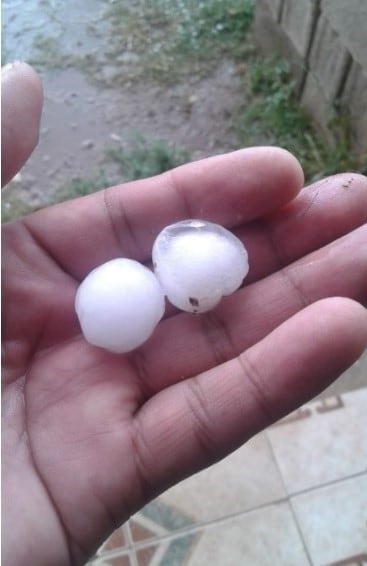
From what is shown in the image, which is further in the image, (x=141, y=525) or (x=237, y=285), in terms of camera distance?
(x=141, y=525)

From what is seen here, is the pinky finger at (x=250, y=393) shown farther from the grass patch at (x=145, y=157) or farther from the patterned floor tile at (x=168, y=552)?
the grass patch at (x=145, y=157)

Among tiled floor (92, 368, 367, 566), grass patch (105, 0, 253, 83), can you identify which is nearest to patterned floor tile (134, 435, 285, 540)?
tiled floor (92, 368, 367, 566)

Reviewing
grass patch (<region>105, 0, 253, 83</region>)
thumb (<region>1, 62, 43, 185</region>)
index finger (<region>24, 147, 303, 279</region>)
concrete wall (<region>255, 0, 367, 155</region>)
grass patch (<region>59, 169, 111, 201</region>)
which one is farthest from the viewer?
grass patch (<region>105, 0, 253, 83</region>)

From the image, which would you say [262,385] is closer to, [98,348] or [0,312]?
[98,348]

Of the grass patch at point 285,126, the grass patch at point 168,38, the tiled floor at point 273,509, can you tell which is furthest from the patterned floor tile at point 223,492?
the grass patch at point 168,38

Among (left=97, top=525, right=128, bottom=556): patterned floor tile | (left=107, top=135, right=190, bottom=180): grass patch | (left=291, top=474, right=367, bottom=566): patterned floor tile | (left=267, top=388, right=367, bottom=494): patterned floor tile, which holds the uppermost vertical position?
(left=107, top=135, right=190, bottom=180): grass patch

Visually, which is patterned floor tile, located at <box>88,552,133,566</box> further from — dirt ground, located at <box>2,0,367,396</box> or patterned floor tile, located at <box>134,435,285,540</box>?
dirt ground, located at <box>2,0,367,396</box>

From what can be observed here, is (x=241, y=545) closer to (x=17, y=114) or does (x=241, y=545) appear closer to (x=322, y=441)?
(x=322, y=441)

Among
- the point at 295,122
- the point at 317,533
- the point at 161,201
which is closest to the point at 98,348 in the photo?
the point at 161,201
